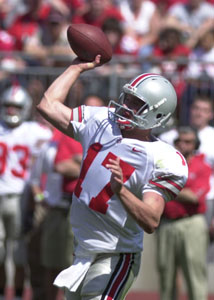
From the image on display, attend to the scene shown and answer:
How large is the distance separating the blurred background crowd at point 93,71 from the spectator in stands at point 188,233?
0.09 meters

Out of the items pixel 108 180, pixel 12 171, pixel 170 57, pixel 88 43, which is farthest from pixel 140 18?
pixel 108 180

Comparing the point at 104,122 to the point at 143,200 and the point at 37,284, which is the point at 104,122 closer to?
the point at 143,200

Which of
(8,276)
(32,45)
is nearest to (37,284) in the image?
(8,276)

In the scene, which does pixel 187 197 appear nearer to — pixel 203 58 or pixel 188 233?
pixel 188 233

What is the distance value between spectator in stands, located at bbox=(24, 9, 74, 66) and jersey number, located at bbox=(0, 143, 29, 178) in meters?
1.43

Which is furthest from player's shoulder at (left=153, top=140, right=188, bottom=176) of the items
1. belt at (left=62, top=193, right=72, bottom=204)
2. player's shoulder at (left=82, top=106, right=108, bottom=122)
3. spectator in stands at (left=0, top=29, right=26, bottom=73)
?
spectator in stands at (left=0, top=29, right=26, bottom=73)

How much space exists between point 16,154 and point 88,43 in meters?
3.78

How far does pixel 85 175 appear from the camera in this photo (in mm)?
4402

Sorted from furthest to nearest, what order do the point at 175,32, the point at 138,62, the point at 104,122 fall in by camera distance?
the point at 175,32 → the point at 138,62 → the point at 104,122

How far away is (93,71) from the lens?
29.0ft

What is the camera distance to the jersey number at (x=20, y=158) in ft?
26.8

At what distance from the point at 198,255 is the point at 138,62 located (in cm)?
244

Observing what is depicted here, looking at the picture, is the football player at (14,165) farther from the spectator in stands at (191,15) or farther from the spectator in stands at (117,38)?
the spectator in stands at (191,15)

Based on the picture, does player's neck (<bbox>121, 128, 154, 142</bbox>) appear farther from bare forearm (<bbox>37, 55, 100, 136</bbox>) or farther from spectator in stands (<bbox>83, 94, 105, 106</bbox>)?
spectator in stands (<bbox>83, 94, 105, 106</bbox>)
